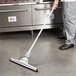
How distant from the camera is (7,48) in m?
2.27

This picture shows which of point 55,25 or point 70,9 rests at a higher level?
point 70,9

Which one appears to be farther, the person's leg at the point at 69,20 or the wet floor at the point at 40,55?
the person's leg at the point at 69,20

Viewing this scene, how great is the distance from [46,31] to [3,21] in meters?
0.93

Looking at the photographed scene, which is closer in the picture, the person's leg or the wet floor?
the wet floor

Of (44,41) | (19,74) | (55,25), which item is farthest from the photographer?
(55,25)

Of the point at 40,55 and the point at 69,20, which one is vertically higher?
the point at 69,20

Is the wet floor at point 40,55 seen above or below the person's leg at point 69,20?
below

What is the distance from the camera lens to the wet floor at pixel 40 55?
1.63 metres

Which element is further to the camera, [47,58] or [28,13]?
[28,13]

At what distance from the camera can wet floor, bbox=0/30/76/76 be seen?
163 centimetres

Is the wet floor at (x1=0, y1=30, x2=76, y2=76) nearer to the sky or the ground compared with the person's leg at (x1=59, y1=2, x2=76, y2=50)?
nearer to the ground

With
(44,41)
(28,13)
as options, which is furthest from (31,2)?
(44,41)

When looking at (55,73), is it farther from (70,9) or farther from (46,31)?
(46,31)

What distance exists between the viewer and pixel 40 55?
2.02 metres
